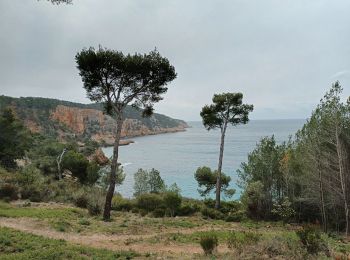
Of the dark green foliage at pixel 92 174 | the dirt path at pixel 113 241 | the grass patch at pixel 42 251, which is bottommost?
the dark green foliage at pixel 92 174

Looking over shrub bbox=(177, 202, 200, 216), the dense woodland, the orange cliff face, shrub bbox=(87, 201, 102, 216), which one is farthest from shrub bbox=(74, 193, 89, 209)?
the orange cliff face

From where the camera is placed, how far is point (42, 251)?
8633mm

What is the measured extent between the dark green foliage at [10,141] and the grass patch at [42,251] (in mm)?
37195

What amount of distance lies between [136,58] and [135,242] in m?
9.48

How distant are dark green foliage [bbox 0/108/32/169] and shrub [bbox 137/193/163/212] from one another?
25834mm

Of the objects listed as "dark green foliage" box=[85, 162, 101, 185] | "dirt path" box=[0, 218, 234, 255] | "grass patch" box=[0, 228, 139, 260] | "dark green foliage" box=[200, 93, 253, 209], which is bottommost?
"dark green foliage" box=[85, 162, 101, 185]

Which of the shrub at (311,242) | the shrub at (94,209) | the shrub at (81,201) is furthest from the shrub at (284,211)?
the shrub at (311,242)

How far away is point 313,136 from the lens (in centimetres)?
2225

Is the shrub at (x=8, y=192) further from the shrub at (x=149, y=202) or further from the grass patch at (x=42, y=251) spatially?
the grass patch at (x=42, y=251)

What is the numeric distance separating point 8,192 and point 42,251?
56.2 feet

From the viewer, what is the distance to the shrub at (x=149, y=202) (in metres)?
24.8

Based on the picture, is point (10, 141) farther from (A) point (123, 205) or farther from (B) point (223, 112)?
(B) point (223, 112)

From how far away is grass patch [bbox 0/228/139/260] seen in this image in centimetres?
827

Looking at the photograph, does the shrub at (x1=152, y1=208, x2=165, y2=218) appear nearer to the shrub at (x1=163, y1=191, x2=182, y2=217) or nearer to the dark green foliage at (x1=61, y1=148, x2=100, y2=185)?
the shrub at (x1=163, y1=191, x2=182, y2=217)
